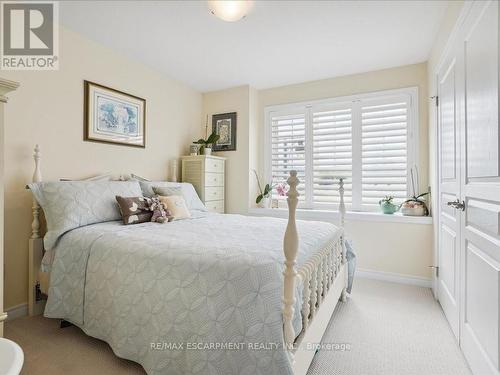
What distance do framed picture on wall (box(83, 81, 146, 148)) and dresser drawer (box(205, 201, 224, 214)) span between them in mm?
1124

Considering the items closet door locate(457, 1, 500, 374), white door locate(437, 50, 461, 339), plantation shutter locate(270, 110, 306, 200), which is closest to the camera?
closet door locate(457, 1, 500, 374)

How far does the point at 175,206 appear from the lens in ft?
8.58

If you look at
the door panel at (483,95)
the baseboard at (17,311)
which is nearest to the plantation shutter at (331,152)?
the door panel at (483,95)

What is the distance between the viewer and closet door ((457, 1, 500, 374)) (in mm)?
1301

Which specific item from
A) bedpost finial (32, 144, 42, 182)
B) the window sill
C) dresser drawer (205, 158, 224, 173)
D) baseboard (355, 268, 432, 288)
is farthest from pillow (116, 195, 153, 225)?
baseboard (355, 268, 432, 288)

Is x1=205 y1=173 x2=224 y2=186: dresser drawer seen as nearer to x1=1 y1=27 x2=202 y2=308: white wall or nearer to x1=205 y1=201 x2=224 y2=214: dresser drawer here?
x1=205 y1=201 x2=224 y2=214: dresser drawer

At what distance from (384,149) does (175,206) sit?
2.52 m

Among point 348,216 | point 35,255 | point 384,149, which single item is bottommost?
point 35,255

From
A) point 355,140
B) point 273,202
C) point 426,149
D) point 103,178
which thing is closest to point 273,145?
point 273,202

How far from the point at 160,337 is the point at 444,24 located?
3064mm

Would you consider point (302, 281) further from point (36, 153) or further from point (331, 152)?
point (331, 152)

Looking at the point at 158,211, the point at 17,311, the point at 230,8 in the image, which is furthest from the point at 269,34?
the point at 17,311

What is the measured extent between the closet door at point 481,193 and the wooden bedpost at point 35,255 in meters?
3.01

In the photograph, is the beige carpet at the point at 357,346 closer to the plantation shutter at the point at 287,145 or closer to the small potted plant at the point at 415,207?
the small potted plant at the point at 415,207
